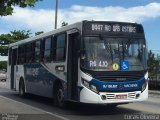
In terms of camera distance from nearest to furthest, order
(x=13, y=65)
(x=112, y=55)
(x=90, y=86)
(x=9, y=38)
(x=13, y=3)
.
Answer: (x=13, y=3) → (x=90, y=86) → (x=112, y=55) → (x=13, y=65) → (x=9, y=38)

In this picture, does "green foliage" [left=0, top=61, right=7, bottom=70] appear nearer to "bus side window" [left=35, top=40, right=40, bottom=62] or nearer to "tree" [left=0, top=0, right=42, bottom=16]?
"bus side window" [left=35, top=40, right=40, bottom=62]

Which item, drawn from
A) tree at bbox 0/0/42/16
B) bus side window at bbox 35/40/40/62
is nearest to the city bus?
bus side window at bbox 35/40/40/62

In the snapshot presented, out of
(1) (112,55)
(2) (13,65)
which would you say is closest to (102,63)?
(1) (112,55)

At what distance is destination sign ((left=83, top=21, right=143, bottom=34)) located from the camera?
617 inches

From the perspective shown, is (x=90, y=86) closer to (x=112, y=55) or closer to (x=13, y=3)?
(x=112, y=55)

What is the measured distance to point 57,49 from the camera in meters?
17.9

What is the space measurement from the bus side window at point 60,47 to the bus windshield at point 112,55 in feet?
5.91

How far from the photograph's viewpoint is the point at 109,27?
15867 millimetres

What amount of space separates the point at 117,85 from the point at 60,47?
3301mm

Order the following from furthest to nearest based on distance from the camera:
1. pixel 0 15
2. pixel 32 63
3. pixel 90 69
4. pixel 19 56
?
pixel 19 56 → pixel 32 63 → pixel 90 69 → pixel 0 15

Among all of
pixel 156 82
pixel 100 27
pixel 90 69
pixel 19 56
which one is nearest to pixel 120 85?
pixel 90 69

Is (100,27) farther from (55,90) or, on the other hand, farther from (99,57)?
(55,90)

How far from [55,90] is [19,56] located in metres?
6.94

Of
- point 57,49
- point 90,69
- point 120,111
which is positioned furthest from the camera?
point 57,49
